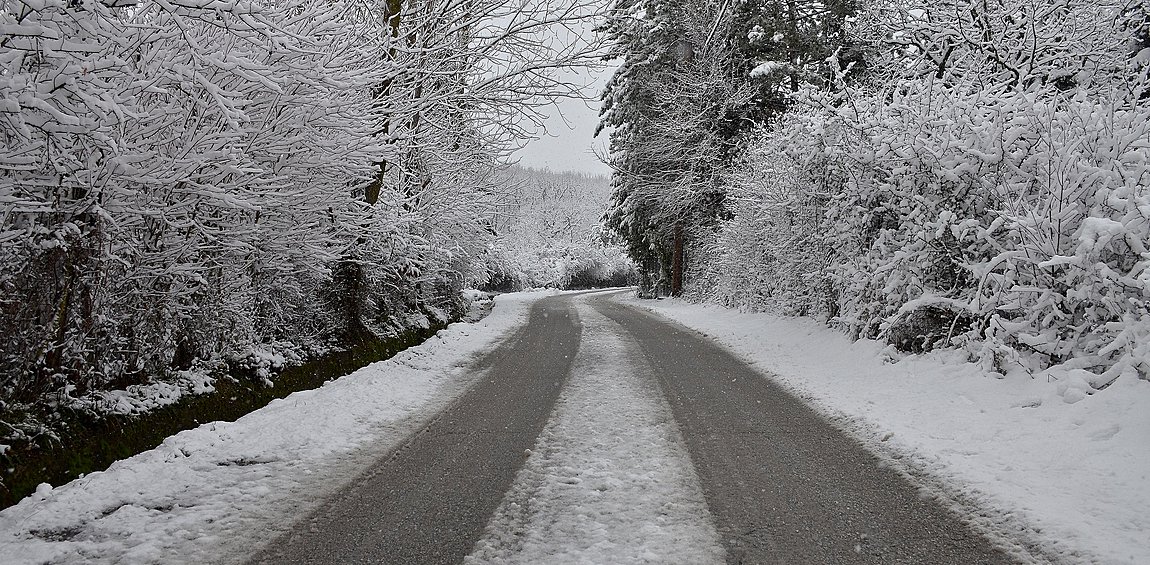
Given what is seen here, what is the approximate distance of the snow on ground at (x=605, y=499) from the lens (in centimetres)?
309

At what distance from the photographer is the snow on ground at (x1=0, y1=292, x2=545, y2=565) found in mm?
3162

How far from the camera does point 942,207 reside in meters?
7.72

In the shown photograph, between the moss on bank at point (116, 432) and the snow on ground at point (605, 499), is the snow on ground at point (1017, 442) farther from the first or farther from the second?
the moss on bank at point (116, 432)

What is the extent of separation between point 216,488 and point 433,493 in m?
1.41

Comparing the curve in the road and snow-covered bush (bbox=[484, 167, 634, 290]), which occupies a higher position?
snow-covered bush (bbox=[484, 167, 634, 290])

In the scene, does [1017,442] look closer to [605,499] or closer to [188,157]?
[605,499]

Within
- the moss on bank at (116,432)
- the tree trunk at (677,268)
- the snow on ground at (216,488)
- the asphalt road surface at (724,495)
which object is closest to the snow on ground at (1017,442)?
the asphalt road surface at (724,495)

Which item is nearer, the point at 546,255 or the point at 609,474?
the point at 609,474

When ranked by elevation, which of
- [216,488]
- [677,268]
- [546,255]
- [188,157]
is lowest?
[216,488]

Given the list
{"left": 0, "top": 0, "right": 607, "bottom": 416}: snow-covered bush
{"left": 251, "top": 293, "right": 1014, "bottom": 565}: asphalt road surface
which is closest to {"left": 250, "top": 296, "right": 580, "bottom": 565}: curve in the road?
{"left": 251, "top": 293, "right": 1014, "bottom": 565}: asphalt road surface

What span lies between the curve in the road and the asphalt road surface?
0.01m

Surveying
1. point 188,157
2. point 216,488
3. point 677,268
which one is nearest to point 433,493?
point 216,488

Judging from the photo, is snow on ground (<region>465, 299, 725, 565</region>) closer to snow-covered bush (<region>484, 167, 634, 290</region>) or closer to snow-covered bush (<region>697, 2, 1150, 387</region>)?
snow-covered bush (<region>697, 2, 1150, 387</region>)

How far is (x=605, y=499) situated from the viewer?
12.4ft
